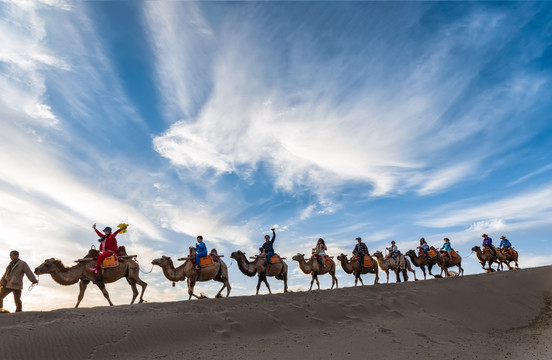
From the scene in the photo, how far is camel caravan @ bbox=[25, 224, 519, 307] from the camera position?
13.5 meters

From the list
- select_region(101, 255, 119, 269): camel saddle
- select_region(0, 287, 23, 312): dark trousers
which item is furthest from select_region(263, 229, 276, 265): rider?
select_region(0, 287, 23, 312): dark trousers

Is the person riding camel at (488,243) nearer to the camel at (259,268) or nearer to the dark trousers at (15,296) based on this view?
the camel at (259,268)

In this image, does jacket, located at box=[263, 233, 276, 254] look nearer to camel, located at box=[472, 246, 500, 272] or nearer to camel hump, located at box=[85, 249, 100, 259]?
camel hump, located at box=[85, 249, 100, 259]

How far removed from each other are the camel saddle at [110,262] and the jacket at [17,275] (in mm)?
2100

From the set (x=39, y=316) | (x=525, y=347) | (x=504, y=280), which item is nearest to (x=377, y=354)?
(x=525, y=347)

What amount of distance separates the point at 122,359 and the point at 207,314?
3083mm

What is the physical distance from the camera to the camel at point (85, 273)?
13078 mm

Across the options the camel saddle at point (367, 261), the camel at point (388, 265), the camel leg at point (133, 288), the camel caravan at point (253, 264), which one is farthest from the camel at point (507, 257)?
the camel leg at point (133, 288)

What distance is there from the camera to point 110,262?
44.3 feet

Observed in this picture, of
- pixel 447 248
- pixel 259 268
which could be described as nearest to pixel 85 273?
pixel 259 268

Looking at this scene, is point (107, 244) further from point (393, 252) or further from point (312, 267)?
point (393, 252)

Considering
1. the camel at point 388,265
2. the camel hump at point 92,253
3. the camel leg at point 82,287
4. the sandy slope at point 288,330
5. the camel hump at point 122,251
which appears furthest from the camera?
the camel at point 388,265

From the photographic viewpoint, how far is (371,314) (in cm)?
1331

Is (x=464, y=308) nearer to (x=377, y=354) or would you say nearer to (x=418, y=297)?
(x=418, y=297)
